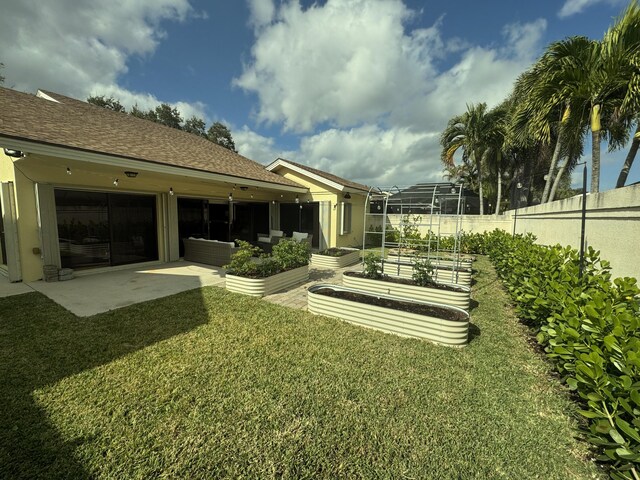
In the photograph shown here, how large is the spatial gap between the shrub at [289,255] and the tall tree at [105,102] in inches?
1046

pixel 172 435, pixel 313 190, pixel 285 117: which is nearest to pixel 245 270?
pixel 172 435

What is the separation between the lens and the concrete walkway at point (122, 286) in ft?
17.2

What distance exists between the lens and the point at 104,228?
793 cm

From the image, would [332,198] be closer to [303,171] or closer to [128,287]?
[303,171]

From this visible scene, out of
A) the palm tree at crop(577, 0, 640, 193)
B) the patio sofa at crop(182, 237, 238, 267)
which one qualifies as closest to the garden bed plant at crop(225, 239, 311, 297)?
the patio sofa at crop(182, 237, 238, 267)

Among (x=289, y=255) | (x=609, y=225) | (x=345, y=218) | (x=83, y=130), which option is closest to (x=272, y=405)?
(x=289, y=255)

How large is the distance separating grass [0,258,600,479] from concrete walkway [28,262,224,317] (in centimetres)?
96

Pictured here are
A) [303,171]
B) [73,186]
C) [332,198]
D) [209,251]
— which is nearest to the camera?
[73,186]

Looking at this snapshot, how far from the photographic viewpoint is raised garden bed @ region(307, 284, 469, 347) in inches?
151

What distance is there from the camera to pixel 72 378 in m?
2.88

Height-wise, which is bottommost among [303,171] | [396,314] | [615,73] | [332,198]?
[396,314]

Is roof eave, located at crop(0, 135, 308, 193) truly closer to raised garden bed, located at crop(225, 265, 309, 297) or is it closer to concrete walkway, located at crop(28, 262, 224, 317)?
concrete walkway, located at crop(28, 262, 224, 317)

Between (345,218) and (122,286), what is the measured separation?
9959mm

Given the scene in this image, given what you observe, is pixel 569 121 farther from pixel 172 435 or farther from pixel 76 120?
pixel 76 120
